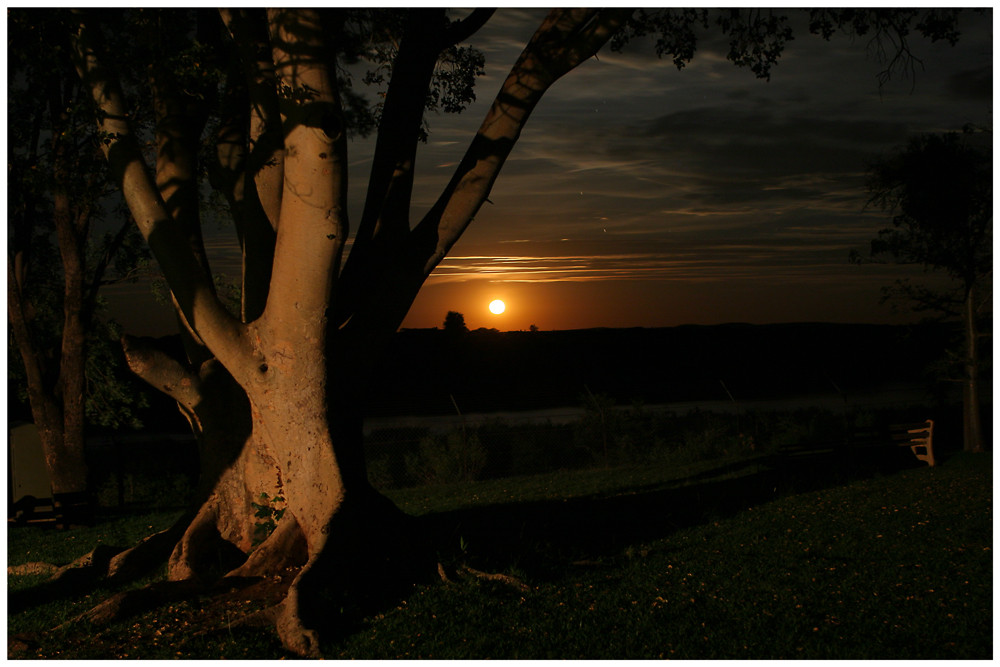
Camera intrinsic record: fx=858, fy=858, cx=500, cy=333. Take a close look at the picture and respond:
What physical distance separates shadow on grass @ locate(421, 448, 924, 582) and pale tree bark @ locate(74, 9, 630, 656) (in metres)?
1.05

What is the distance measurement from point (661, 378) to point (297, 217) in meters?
36.0

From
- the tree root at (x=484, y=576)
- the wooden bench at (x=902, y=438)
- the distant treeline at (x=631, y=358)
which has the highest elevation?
the tree root at (x=484, y=576)

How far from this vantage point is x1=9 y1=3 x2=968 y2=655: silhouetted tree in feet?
23.1

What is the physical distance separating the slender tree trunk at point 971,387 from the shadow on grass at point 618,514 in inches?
95.4

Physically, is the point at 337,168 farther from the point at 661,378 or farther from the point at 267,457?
the point at 661,378

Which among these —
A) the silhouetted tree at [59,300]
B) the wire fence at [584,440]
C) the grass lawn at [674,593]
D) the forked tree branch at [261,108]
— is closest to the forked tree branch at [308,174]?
the forked tree branch at [261,108]

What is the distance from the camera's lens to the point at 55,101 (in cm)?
1504

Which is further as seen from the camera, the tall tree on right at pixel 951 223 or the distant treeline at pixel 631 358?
the distant treeline at pixel 631 358

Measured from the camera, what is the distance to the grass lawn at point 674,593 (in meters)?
6.04

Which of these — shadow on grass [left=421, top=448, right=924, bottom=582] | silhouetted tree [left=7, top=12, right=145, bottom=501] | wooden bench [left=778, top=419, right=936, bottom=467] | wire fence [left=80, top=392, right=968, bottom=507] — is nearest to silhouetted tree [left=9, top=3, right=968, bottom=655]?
shadow on grass [left=421, top=448, right=924, bottom=582]

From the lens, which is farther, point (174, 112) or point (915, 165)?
point (915, 165)

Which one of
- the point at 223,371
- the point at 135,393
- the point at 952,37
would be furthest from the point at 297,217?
the point at 135,393

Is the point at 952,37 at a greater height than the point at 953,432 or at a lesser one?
greater

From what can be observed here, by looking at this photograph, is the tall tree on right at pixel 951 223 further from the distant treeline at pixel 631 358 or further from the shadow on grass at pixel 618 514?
the distant treeline at pixel 631 358
